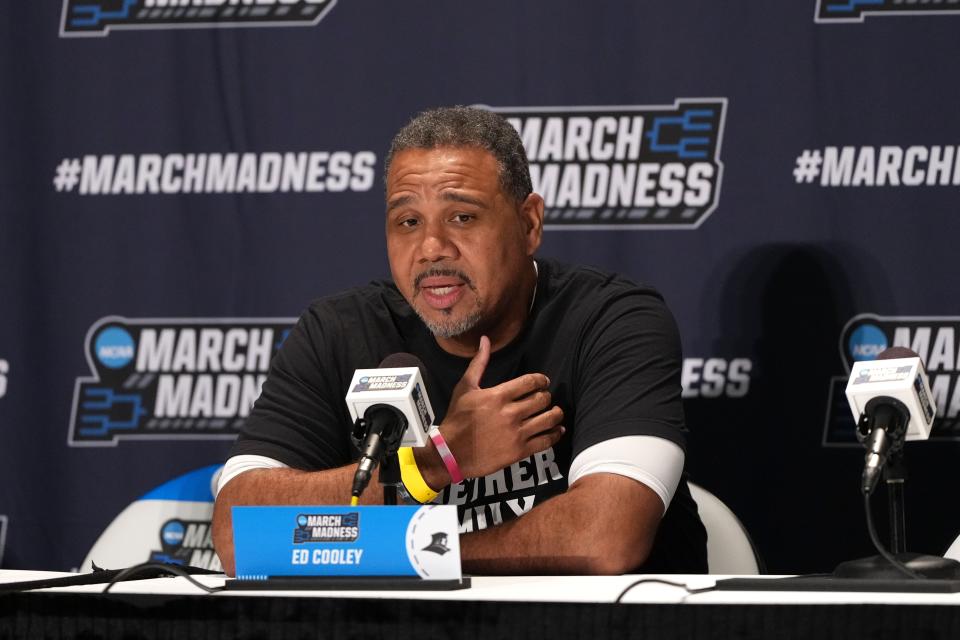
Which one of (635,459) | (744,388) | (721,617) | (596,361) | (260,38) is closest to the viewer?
(721,617)

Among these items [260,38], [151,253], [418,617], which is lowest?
[418,617]

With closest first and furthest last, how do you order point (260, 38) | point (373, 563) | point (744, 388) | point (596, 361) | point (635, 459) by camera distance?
point (373, 563) < point (635, 459) < point (596, 361) < point (744, 388) < point (260, 38)

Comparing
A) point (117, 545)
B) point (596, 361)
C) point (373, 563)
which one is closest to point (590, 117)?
point (596, 361)

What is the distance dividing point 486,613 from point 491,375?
1103 mm

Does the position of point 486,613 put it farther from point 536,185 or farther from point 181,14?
point 181,14

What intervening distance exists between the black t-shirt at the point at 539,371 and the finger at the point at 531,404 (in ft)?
0.29

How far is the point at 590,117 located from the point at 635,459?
1.46 meters

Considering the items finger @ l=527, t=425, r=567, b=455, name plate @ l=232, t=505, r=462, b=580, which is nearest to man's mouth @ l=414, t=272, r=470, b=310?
finger @ l=527, t=425, r=567, b=455

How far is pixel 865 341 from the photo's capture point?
3.05 metres

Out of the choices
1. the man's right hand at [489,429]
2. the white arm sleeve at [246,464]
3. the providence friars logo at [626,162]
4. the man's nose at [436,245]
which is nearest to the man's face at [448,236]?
the man's nose at [436,245]

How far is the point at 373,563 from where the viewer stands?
1481 mm

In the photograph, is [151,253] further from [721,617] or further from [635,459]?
[721,617]

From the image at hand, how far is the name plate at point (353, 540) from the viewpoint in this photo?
146 cm

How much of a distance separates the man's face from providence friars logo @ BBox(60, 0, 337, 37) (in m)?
1.09
